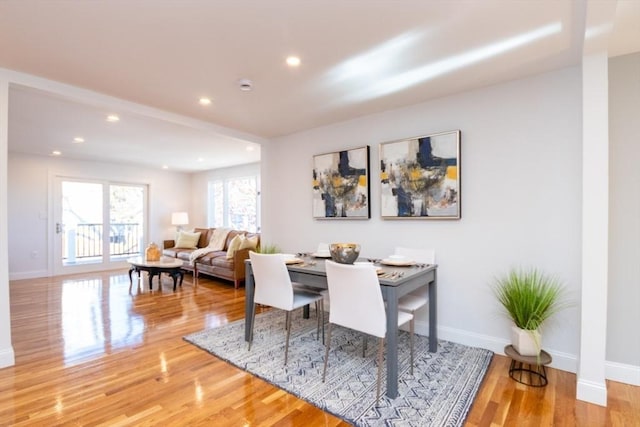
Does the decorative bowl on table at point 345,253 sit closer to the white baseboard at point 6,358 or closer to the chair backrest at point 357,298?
the chair backrest at point 357,298

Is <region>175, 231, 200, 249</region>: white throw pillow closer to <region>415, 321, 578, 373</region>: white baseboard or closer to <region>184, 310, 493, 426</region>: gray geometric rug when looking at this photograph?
<region>184, 310, 493, 426</region>: gray geometric rug

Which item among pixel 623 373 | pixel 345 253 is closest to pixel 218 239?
pixel 345 253

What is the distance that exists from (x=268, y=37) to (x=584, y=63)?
2079 mm

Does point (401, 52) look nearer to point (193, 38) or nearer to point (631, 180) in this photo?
point (193, 38)

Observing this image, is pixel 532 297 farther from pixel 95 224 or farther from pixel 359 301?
pixel 95 224

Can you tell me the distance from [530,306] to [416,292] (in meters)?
0.91

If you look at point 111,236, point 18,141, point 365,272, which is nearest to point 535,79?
point 365,272

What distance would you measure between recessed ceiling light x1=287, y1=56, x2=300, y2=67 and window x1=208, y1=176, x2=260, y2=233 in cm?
471

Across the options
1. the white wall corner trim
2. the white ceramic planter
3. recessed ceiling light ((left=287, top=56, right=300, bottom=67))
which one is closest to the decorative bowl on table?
Answer: the white ceramic planter

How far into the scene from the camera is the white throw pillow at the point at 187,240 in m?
7.13

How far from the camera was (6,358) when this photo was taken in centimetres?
247

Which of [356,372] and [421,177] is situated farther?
[421,177]

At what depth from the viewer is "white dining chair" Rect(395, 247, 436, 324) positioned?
2536 mm

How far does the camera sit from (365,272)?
2062 millimetres
